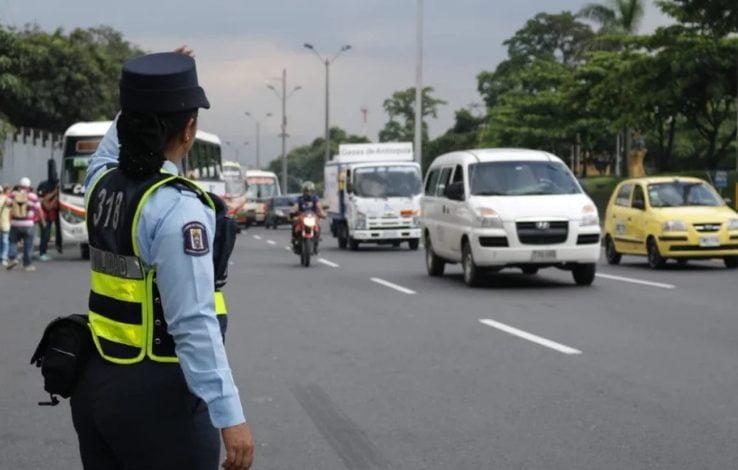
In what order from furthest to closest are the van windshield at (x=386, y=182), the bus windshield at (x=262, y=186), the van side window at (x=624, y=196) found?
the bus windshield at (x=262, y=186) → the van windshield at (x=386, y=182) → the van side window at (x=624, y=196)

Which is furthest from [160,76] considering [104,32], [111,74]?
[104,32]

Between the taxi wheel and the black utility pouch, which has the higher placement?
the black utility pouch

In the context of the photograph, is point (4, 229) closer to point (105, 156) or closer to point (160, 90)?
point (105, 156)

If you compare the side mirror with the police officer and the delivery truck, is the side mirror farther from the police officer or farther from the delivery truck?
the police officer

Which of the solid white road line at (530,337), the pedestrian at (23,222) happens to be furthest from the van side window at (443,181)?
the pedestrian at (23,222)

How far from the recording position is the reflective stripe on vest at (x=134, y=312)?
3.28m

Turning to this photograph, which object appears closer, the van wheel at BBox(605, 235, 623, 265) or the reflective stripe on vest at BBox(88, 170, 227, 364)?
the reflective stripe on vest at BBox(88, 170, 227, 364)

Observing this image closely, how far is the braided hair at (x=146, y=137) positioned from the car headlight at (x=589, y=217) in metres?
14.8

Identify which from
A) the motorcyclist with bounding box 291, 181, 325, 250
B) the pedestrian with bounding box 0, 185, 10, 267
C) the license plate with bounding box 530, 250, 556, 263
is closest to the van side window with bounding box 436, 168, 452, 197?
the license plate with bounding box 530, 250, 556, 263

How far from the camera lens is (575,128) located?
230ft

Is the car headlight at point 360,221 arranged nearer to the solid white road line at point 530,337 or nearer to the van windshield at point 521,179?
the van windshield at point 521,179

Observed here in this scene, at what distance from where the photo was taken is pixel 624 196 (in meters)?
23.8

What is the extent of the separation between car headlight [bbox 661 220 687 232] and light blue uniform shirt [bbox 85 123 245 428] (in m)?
18.9

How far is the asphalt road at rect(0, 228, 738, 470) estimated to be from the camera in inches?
276
